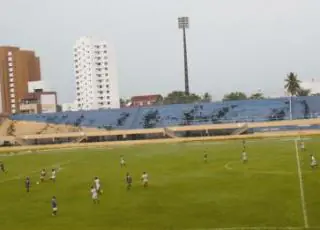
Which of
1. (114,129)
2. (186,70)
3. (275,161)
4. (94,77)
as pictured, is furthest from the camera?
(94,77)

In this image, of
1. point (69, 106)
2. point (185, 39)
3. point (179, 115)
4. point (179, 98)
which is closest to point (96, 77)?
point (69, 106)

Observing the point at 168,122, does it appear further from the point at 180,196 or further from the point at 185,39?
the point at 180,196

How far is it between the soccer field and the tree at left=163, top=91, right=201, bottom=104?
85.9 m

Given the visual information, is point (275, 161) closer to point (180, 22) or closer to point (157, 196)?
point (157, 196)

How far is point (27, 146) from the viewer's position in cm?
10088

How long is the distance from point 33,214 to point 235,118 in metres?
70.8

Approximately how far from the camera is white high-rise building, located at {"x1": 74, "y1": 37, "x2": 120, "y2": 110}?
7461 inches

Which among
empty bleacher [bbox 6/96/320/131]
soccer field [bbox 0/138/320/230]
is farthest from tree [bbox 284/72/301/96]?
soccer field [bbox 0/138/320/230]

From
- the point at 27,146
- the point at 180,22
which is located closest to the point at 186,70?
the point at 180,22

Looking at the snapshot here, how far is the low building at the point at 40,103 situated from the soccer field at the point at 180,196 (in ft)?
336

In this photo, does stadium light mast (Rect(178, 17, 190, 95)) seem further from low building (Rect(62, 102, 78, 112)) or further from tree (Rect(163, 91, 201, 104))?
low building (Rect(62, 102, 78, 112))

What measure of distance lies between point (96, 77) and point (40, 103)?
33.2 metres

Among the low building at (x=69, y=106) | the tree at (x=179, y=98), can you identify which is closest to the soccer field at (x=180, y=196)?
the tree at (x=179, y=98)

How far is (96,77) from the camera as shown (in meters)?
191
